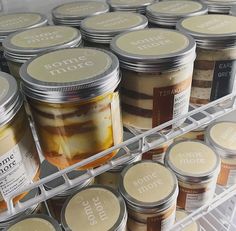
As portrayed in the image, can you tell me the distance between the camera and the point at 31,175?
1.55ft

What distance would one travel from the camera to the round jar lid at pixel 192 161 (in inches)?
28.3

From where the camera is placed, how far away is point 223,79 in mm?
594

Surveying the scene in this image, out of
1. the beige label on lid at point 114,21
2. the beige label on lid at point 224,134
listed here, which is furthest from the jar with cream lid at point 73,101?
the beige label on lid at point 224,134

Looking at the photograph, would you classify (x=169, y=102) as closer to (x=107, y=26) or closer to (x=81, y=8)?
(x=107, y=26)

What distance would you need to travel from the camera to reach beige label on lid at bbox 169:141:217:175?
0.74 m

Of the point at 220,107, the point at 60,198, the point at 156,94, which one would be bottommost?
the point at 60,198

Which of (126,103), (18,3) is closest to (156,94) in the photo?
(126,103)

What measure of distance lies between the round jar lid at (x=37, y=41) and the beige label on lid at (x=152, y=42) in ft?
0.30

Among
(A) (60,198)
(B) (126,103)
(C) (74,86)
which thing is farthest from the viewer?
(A) (60,198)

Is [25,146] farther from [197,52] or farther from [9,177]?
[197,52]

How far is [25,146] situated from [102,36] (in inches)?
9.9

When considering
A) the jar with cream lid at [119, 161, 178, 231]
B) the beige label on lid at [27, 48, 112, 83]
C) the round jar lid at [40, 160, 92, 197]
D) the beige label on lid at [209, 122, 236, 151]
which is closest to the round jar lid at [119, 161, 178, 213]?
the jar with cream lid at [119, 161, 178, 231]

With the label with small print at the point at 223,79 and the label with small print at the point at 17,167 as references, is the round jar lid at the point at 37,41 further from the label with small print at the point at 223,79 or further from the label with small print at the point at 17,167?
the label with small print at the point at 223,79

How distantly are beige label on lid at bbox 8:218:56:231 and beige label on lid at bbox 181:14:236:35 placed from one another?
1.51 feet
